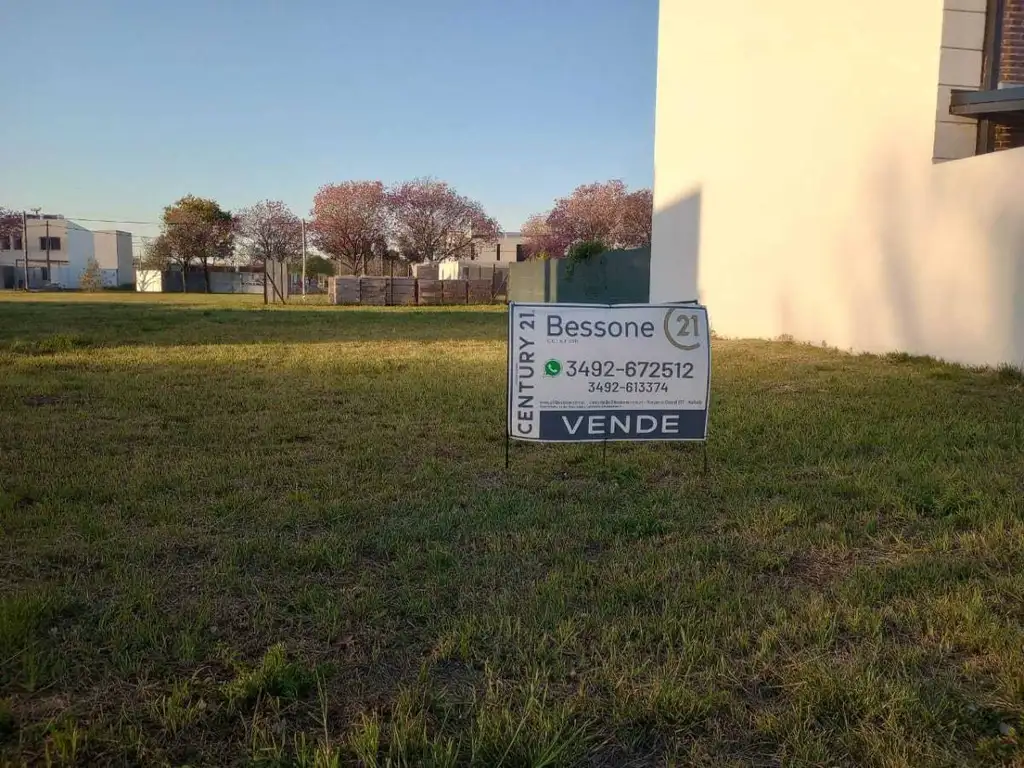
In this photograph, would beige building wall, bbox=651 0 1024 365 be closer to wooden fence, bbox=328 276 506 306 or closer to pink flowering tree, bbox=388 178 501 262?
wooden fence, bbox=328 276 506 306

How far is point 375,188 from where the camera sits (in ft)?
152

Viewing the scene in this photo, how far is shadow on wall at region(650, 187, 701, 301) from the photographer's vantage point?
652 inches

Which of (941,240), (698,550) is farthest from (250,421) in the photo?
(941,240)

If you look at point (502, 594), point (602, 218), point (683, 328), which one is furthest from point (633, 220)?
point (502, 594)

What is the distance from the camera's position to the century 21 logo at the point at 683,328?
505cm

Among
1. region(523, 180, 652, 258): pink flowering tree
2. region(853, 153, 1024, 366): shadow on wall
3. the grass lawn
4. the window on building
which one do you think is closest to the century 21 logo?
the grass lawn

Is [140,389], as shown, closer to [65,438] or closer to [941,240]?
[65,438]

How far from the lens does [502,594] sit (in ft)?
10.5

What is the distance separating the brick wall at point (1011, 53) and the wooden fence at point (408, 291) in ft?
76.9

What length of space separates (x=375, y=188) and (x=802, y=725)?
46802 millimetres

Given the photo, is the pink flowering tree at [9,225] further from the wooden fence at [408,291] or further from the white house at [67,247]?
the wooden fence at [408,291]

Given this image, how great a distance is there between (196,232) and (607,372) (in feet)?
178

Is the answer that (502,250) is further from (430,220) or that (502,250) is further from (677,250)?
(677,250)

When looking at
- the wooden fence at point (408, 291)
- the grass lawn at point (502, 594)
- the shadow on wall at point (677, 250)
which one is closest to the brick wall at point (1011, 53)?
the grass lawn at point (502, 594)
